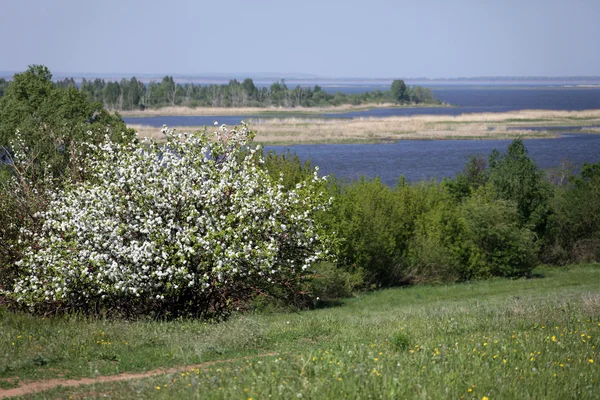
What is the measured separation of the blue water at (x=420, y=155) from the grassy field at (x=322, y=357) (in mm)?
56728

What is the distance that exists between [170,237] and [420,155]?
81465 mm

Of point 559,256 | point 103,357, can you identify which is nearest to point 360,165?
point 559,256

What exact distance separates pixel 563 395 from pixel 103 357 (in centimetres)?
714

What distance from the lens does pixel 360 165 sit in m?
83.9

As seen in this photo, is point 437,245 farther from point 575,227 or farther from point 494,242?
point 575,227

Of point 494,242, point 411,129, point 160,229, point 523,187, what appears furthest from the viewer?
point 411,129

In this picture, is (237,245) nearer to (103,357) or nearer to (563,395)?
(103,357)

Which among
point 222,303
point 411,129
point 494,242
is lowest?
point 494,242

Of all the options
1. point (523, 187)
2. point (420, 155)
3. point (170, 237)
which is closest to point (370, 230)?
point (523, 187)

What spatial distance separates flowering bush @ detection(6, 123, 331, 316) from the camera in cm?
1633

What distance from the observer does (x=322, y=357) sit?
32.1 ft

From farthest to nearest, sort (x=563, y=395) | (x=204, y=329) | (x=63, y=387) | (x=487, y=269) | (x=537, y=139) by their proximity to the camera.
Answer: (x=537, y=139) < (x=487, y=269) < (x=204, y=329) < (x=63, y=387) < (x=563, y=395)

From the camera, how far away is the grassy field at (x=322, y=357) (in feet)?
27.3

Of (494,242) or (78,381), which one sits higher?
(78,381)
